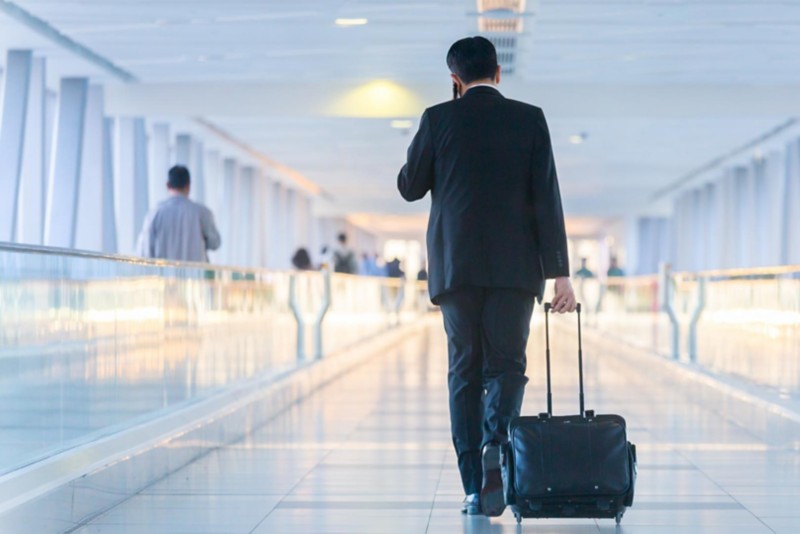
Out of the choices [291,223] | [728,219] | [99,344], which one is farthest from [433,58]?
[291,223]

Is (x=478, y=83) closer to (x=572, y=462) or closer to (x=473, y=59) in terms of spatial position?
(x=473, y=59)

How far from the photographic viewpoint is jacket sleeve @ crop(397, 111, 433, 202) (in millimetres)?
4707

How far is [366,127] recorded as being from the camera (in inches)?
995

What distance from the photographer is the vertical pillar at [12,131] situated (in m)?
16.9

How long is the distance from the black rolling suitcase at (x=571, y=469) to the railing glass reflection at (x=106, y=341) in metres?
1.65

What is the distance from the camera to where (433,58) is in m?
18.2

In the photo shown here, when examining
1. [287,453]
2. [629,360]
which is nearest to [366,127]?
[629,360]

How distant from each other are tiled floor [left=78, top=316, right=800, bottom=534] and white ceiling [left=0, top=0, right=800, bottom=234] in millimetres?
5670

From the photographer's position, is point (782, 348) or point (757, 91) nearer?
point (782, 348)

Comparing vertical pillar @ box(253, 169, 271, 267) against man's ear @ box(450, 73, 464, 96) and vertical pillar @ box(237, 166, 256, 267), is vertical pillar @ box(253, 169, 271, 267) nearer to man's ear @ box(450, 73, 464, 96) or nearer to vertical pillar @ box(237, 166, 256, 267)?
vertical pillar @ box(237, 166, 256, 267)

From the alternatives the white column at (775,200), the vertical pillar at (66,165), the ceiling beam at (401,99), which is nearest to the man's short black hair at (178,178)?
the vertical pillar at (66,165)

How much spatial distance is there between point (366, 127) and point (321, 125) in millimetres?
834

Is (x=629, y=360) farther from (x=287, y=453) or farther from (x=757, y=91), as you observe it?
(x=287, y=453)

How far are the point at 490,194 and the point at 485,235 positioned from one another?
142 mm
